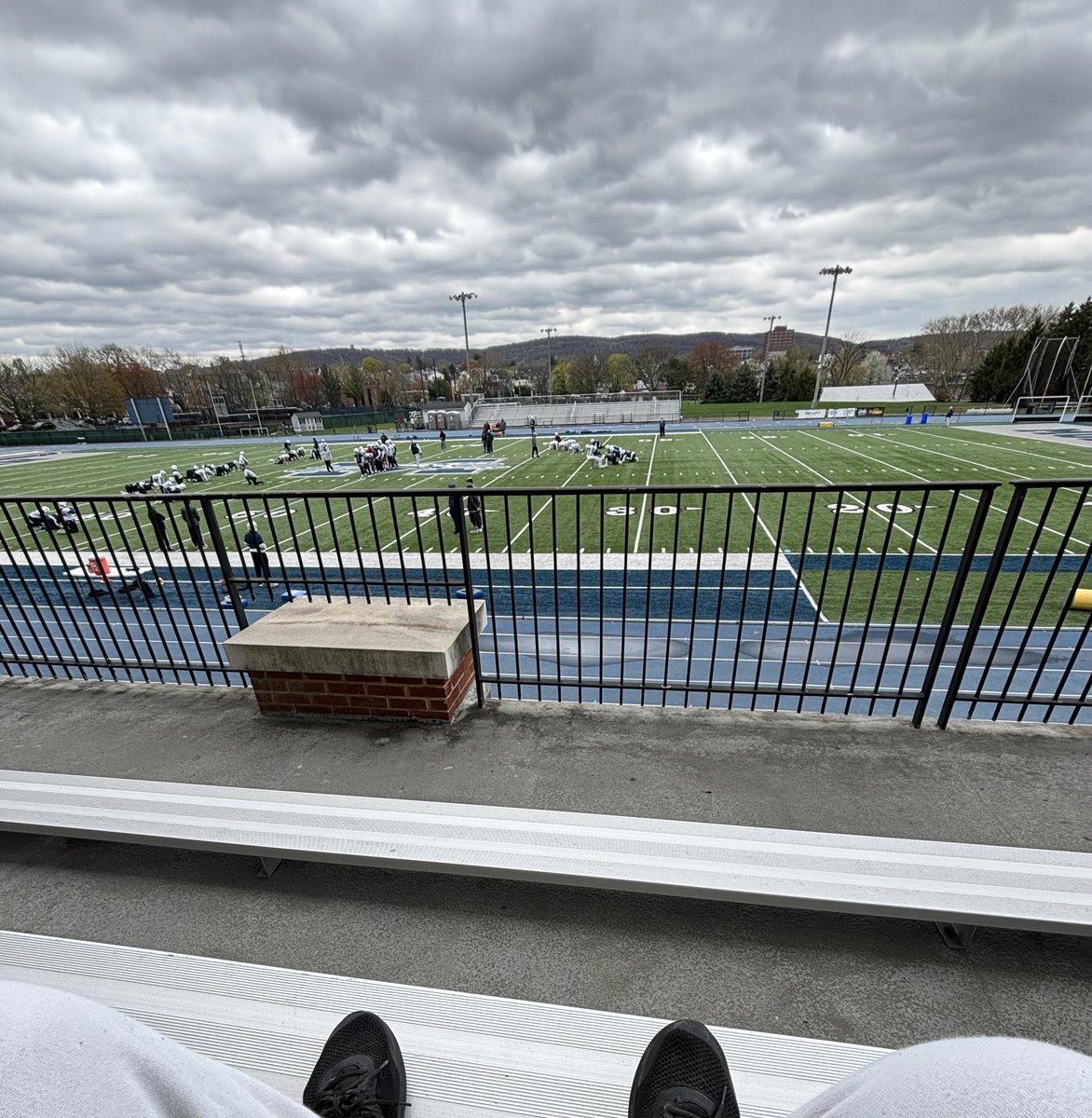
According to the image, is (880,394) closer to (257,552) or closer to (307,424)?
(307,424)

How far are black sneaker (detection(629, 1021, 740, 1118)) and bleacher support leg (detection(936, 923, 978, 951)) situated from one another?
1.00 meters

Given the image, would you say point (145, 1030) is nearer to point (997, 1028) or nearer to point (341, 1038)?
point (341, 1038)

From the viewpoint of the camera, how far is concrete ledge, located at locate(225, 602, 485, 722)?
9.39 feet

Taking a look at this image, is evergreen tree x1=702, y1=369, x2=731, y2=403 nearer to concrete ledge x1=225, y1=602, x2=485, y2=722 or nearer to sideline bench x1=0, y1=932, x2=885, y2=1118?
concrete ledge x1=225, y1=602, x2=485, y2=722

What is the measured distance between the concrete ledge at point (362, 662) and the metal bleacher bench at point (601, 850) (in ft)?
2.37

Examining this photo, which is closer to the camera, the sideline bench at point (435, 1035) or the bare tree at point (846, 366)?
the sideline bench at point (435, 1035)

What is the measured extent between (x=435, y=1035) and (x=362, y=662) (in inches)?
68.2

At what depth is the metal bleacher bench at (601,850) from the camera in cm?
178

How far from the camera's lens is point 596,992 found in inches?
68.1

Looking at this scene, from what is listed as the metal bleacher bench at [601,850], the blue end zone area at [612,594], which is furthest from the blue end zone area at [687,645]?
the metal bleacher bench at [601,850]

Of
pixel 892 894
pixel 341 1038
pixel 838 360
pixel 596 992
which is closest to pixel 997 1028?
pixel 892 894

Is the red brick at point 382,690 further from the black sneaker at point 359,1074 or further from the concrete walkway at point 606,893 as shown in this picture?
the black sneaker at point 359,1074

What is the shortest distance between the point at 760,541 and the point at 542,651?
8.51m

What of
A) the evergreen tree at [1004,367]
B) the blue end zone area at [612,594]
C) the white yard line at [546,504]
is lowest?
the white yard line at [546,504]
